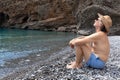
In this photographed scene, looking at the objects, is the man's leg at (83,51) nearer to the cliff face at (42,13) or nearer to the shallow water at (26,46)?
the shallow water at (26,46)

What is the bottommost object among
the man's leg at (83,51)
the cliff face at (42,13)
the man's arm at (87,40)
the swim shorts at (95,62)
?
the cliff face at (42,13)

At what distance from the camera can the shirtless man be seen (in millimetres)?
11836

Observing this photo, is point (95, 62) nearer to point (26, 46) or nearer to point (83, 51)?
point (83, 51)

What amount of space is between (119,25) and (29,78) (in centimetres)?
3804

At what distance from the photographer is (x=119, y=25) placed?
157ft

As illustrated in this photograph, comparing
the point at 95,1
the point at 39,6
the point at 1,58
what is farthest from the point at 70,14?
the point at 1,58

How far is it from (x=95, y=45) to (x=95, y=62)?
0.72 m

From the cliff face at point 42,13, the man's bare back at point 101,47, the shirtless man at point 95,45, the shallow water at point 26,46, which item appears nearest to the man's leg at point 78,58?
the shirtless man at point 95,45

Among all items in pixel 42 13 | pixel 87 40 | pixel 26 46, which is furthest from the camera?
pixel 42 13

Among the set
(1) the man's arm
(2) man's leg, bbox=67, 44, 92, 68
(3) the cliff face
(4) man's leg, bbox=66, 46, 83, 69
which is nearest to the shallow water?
(4) man's leg, bbox=66, 46, 83, 69

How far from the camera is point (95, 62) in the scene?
12.2 m

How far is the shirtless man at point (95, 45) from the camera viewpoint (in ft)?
38.8

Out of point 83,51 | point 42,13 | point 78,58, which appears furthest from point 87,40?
point 42,13

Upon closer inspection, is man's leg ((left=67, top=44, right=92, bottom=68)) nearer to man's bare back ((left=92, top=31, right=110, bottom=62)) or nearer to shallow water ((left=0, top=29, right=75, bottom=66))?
man's bare back ((left=92, top=31, right=110, bottom=62))
